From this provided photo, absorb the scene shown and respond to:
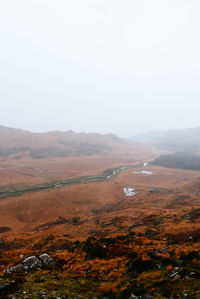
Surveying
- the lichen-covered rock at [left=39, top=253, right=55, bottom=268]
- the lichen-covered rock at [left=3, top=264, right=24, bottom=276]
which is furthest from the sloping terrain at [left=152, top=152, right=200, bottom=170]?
the lichen-covered rock at [left=3, top=264, right=24, bottom=276]

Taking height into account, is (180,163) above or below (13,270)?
below

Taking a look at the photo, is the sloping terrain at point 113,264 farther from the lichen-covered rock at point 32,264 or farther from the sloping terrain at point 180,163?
the sloping terrain at point 180,163

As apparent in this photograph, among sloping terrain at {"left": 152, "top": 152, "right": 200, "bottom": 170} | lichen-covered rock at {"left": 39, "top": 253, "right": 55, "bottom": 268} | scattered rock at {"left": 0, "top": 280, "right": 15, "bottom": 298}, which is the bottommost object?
sloping terrain at {"left": 152, "top": 152, "right": 200, "bottom": 170}

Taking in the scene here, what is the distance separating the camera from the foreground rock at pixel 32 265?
1672cm

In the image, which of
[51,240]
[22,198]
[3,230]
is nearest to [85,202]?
[22,198]

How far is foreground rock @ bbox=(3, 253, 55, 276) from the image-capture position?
16.7 metres

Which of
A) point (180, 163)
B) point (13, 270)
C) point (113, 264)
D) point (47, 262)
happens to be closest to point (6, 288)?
point (13, 270)

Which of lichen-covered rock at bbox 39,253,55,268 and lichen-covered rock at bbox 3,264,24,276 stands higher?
lichen-covered rock at bbox 3,264,24,276

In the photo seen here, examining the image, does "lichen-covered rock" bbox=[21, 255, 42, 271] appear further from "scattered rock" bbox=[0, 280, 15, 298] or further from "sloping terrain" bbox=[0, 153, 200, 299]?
"scattered rock" bbox=[0, 280, 15, 298]

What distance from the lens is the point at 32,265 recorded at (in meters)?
17.6

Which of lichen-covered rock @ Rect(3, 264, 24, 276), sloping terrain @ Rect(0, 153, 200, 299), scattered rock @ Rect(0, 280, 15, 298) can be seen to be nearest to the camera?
sloping terrain @ Rect(0, 153, 200, 299)

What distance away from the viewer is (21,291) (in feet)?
41.3

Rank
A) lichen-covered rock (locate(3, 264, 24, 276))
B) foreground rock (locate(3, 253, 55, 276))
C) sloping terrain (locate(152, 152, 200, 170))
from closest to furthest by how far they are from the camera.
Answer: lichen-covered rock (locate(3, 264, 24, 276)) → foreground rock (locate(3, 253, 55, 276)) → sloping terrain (locate(152, 152, 200, 170))

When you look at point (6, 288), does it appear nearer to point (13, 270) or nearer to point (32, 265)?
point (13, 270)
